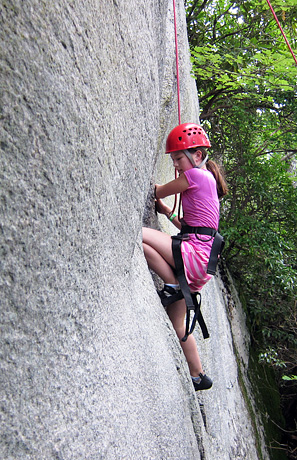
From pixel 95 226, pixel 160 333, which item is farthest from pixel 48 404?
pixel 160 333

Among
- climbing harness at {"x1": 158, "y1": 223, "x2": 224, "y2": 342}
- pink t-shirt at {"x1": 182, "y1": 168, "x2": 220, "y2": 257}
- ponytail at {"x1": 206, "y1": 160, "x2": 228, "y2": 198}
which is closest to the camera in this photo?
climbing harness at {"x1": 158, "y1": 223, "x2": 224, "y2": 342}

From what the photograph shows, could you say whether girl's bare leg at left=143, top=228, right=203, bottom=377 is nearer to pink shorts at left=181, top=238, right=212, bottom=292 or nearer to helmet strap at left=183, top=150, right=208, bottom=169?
pink shorts at left=181, top=238, right=212, bottom=292

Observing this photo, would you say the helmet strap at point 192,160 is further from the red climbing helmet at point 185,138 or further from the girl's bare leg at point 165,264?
the girl's bare leg at point 165,264

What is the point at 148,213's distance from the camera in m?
3.66

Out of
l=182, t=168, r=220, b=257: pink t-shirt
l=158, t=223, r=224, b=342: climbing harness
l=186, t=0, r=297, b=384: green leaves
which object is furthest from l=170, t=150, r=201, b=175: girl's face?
l=186, t=0, r=297, b=384: green leaves

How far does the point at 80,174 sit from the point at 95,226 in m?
0.25

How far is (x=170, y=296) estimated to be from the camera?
3.22m

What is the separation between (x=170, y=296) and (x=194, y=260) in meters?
0.33

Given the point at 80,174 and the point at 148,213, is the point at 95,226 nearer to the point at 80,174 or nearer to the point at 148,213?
the point at 80,174

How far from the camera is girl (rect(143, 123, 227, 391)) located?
10.6ft

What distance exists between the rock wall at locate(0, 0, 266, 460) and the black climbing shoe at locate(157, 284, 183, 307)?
73 centimetres

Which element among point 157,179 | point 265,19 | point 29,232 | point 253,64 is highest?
point 265,19

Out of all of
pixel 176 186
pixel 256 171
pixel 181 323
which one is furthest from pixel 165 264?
pixel 256 171

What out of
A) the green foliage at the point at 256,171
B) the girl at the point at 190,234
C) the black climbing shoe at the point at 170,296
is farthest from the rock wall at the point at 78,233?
the green foliage at the point at 256,171
